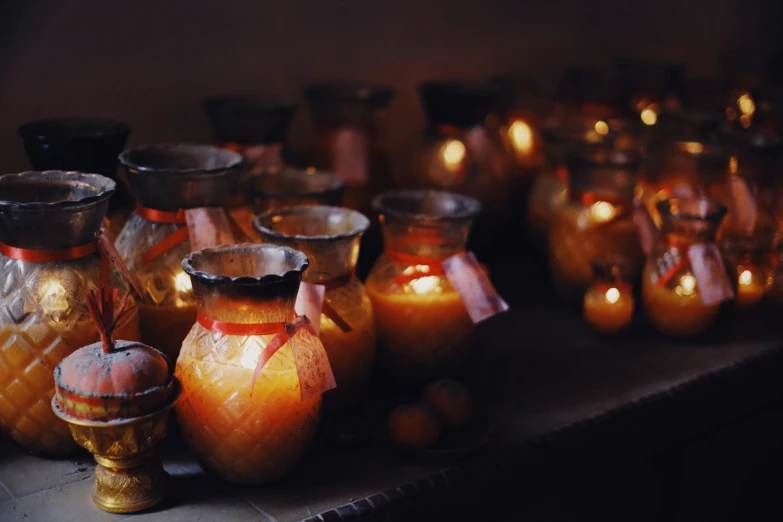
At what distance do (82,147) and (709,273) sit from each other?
A: 3.51ft

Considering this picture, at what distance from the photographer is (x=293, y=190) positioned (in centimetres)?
148

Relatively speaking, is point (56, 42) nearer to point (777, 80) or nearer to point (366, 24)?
point (366, 24)

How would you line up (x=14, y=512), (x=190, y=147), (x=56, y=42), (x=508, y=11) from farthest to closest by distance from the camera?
(x=508, y=11) → (x=56, y=42) → (x=190, y=147) → (x=14, y=512)

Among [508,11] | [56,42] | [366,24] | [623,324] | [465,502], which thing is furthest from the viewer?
[508,11]

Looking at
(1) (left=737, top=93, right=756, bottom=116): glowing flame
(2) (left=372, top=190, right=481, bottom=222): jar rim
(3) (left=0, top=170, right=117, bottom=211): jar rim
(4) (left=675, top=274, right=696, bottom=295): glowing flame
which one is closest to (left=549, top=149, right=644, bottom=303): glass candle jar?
(4) (left=675, top=274, right=696, bottom=295): glowing flame

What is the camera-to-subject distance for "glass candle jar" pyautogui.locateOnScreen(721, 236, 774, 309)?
1.72m

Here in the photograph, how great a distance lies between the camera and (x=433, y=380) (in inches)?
54.9

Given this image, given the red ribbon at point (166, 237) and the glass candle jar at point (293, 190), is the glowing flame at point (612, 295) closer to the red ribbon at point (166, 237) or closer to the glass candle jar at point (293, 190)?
the glass candle jar at point (293, 190)

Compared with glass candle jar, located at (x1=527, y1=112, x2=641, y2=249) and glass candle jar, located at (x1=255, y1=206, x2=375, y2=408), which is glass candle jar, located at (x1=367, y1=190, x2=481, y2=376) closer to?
glass candle jar, located at (x1=255, y1=206, x2=375, y2=408)

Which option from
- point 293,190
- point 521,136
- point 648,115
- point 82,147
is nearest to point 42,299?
point 82,147

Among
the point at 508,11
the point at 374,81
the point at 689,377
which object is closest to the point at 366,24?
the point at 374,81

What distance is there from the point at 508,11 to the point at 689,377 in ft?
3.75

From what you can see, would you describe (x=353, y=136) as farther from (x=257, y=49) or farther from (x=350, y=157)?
(x=257, y=49)

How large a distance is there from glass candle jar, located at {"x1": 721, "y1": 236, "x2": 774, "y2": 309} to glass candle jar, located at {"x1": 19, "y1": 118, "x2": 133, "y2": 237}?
3.74ft
